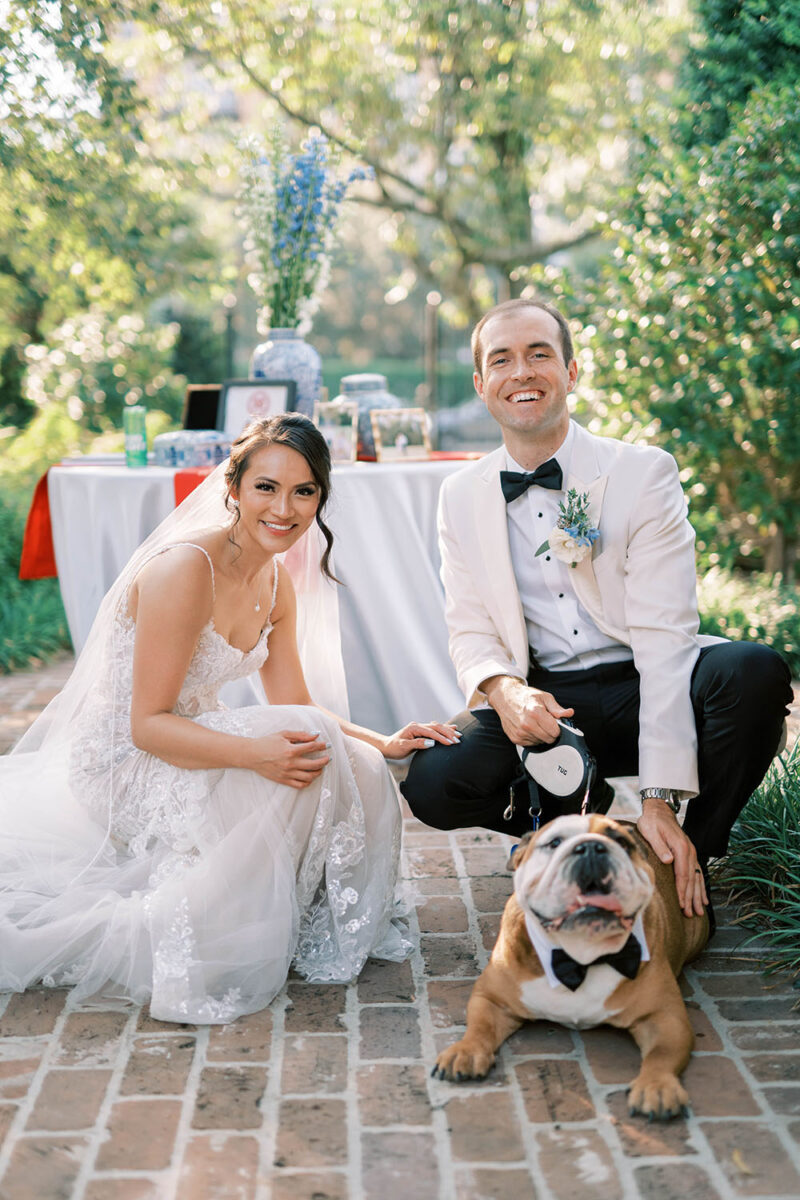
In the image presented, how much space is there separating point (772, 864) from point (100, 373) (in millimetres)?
10508

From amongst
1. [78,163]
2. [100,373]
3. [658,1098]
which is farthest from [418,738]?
[100,373]

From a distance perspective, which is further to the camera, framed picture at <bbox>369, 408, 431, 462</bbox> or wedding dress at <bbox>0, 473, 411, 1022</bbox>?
framed picture at <bbox>369, 408, 431, 462</bbox>

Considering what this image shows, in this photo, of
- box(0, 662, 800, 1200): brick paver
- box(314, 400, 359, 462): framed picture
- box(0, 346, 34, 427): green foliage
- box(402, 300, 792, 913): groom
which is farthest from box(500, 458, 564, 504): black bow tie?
box(0, 346, 34, 427): green foliage

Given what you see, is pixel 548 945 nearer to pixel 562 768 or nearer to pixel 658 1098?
pixel 658 1098

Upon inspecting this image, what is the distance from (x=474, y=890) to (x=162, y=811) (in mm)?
1013

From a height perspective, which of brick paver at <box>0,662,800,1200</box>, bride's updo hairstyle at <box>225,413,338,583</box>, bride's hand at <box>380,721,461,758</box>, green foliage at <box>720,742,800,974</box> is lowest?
brick paver at <box>0,662,800,1200</box>

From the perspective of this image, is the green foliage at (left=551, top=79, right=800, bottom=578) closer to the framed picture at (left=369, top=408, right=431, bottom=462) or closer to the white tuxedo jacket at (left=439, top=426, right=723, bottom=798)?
the framed picture at (left=369, top=408, right=431, bottom=462)

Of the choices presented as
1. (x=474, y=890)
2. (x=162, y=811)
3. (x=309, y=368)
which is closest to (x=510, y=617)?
(x=474, y=890)

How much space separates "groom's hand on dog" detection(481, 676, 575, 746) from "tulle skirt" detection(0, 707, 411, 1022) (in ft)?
1.16

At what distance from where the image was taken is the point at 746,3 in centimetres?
660

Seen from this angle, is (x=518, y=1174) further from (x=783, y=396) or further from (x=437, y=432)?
(x=437, y=432)

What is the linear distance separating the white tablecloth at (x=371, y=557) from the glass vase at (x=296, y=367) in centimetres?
46

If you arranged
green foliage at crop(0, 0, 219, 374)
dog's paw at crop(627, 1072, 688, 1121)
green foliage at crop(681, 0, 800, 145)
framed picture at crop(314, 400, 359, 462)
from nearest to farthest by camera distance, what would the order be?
1. dog's paw at crop(627, 1072, 688, 1121)
2. framed picture at crop(314, 400, 359, 462)
3. green foliage at crop(681, 0, 800, 145)
4. green foliage at crop(0, 0, 219, 374)

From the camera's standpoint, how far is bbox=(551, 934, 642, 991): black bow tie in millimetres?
2365
